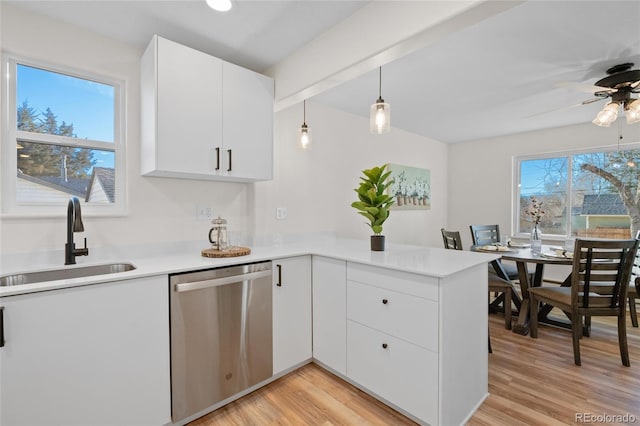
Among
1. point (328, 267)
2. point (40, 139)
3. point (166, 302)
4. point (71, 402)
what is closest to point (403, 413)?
point (328, 267)

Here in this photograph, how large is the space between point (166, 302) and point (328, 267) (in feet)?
3.55

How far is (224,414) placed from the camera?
5.90ft

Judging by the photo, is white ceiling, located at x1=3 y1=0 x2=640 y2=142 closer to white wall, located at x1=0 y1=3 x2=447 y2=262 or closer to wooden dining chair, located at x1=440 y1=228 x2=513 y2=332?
white wall, located at x1=0 y1=3 x2=447 y2=262

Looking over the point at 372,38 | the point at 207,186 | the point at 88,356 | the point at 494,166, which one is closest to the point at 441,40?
the point at 372,38

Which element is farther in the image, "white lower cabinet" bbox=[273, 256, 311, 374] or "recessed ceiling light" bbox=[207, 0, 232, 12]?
"white lower cabinet" bbox=[273, 256, 311, 374]

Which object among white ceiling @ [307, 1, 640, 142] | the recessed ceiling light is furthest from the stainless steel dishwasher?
white ceiling @ [307, 1, 640, 142]

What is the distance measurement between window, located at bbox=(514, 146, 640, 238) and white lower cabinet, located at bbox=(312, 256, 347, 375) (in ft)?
13.8

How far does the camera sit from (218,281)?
1793 mm

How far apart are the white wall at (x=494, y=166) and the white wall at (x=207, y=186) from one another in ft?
5.08

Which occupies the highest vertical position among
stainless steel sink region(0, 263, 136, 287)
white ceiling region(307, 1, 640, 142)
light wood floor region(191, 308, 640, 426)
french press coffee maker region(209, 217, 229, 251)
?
white ceiling region(307, 1, 640, 142)

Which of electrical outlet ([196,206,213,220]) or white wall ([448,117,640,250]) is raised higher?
white wall ([448,117,640,250])

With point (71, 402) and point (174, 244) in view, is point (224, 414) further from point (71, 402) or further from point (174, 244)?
point (174, 244)

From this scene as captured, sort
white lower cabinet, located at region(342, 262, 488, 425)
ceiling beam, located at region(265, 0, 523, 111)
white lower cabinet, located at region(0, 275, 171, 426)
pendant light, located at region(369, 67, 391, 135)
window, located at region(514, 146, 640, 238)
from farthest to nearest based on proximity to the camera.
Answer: window, located at region(514, 146, 640, 238) < pendant light, located at region(369, 67, 391, 135) < white lower cabinet, located at region(342, 262, 488, 425) < ceiling beam, located at region(265, 0, 523, 111) < white lower cabinet, located at region(0, 275, 171, 426)

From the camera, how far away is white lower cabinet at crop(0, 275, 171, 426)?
125cm
